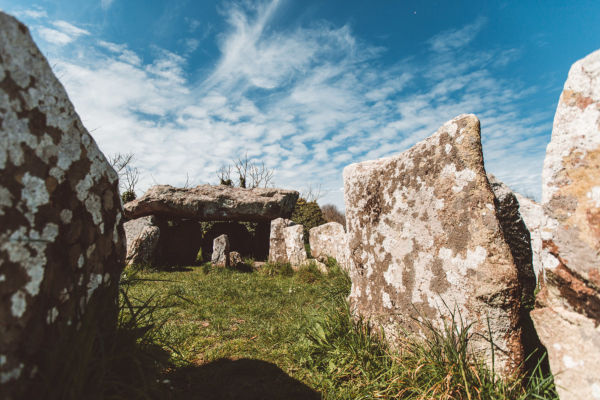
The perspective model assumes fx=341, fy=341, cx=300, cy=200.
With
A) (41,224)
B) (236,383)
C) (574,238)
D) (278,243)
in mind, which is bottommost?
(236,383)

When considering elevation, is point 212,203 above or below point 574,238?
above

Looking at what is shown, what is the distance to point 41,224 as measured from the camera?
1.62m

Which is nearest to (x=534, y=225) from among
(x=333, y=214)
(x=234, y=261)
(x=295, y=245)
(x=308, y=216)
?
(x=295, y=245)

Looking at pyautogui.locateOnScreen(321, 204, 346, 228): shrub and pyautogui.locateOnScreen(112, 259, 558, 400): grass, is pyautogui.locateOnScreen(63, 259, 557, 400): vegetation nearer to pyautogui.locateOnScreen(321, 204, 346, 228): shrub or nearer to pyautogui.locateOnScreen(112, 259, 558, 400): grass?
pyautogui.locateOnScreen(112, 259, 558, 400): grass

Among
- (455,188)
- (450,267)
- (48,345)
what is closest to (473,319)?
(450,267)

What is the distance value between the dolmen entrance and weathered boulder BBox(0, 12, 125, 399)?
7.95 meters

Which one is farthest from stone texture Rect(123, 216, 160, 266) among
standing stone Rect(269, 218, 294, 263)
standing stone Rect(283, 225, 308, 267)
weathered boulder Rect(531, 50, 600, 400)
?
weathered boulder Rect(531, 50, 600, 400)

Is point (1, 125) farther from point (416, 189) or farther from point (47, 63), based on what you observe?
point (416, 189)

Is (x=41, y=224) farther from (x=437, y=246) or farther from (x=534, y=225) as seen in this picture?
(x=534, y=225)

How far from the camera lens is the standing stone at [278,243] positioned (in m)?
9.61

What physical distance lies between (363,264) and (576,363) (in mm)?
2017

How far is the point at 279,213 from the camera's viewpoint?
462 inches

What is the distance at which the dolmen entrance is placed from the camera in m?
10.5

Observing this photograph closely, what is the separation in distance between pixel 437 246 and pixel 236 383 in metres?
2.09
